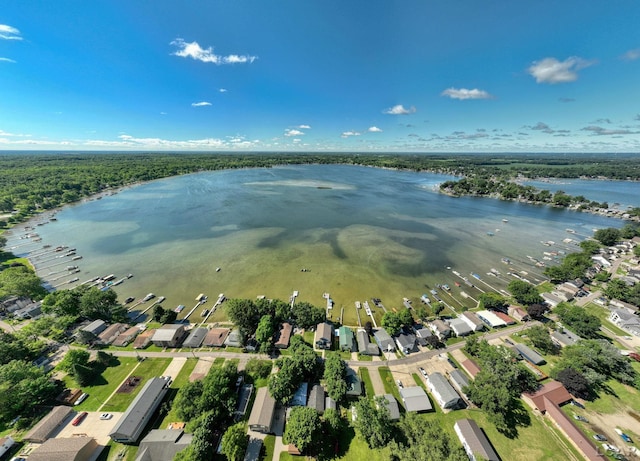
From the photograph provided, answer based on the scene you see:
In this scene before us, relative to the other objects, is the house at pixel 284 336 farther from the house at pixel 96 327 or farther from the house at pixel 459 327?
the house at pixel 96 327

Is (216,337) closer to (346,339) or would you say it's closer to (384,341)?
(346,339)

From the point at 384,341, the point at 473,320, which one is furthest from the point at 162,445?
the point at 473,320

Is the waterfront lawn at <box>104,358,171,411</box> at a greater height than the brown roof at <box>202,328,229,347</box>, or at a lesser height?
lesser

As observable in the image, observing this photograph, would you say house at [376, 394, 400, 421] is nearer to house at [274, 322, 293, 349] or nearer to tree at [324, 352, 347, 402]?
tree at [324, 352, 347, 402]

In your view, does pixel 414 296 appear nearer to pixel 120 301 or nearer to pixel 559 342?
pixel 559 342

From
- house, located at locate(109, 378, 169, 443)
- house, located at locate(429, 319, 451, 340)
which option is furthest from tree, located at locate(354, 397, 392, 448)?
house, located at locate(109, 378, 169, 443)

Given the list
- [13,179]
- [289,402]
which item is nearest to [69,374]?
[289,402]
